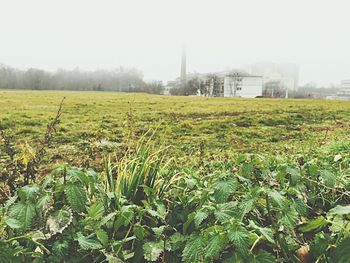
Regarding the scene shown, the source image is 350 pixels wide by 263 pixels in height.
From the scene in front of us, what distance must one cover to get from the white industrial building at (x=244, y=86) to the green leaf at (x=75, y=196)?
7070cm

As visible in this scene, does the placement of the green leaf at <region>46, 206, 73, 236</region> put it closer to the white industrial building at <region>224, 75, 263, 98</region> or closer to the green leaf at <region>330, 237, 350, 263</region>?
the green leaf at <region>330, 237, 350, 263</region>

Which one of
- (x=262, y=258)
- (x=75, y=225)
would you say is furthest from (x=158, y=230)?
(x=262, y=258)

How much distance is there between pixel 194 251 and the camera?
1496 millimetres

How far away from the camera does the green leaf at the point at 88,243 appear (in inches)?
59.4

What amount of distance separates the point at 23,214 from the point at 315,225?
1124 mm

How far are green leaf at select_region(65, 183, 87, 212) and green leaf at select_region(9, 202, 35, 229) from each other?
0.13 metres

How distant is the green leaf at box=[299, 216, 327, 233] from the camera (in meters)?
1.65

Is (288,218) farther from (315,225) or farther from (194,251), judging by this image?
(194,251)

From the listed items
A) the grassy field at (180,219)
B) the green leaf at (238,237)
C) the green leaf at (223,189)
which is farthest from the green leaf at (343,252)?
the green leaf at (223,189)

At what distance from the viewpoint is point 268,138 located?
8789 millimetres

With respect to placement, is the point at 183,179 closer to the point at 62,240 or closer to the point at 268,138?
the point at 62,240

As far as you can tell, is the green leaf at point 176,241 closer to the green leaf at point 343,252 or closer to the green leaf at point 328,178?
the green leaf at point 343,252

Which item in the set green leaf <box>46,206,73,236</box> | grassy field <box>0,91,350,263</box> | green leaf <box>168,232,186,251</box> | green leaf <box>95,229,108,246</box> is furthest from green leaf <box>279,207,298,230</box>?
green leaf <box>46,206,73,236</box>

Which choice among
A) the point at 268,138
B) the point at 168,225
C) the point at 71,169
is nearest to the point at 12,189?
the point at 71,169
